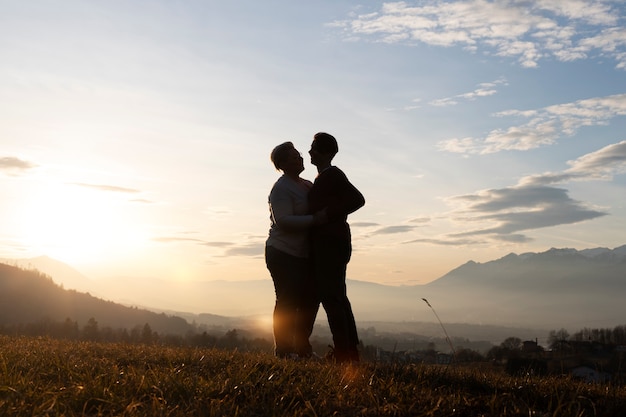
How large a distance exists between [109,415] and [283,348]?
14.1 ft

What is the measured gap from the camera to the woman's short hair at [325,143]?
7867 millimetres

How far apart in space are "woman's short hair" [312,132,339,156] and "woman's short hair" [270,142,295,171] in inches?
24.5

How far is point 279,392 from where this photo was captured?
437 centimetres

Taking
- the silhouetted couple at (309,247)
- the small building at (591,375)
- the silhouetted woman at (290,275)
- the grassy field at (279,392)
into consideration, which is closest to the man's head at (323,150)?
the silhouetted couple at (309,247)

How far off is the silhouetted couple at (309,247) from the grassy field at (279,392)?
160cm

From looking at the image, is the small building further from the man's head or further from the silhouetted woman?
the man's head

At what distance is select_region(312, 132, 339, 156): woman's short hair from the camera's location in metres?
7.87

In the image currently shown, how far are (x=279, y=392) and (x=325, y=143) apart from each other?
4148 mm

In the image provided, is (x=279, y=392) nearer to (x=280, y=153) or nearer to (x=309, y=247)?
(x=309, y=247)

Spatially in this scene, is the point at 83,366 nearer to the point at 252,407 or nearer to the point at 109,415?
the point at 109,415

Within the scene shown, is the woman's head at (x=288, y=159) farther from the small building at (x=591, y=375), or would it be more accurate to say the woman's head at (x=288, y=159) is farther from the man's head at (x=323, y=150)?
the small building at (x=591, y=375)

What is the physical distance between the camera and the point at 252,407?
12.8ft

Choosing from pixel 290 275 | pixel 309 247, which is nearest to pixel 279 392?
pixel 290 275

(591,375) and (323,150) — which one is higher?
(323,150)
